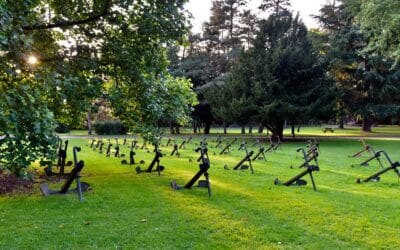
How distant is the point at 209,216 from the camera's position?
6844mm

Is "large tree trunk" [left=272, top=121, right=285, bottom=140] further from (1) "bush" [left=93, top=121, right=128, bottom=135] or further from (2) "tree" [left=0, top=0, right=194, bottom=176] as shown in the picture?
(2) "tree" [left=0, top=0, right=194, bottom=176]

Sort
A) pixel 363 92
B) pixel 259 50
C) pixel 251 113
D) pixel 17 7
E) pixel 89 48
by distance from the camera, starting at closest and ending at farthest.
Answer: pixel 17 7
pixel 89 48
pixel 251 113
pixel 259 50
pixel 363 92

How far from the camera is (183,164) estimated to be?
47.5 ft

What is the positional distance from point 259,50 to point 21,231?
1018 inches

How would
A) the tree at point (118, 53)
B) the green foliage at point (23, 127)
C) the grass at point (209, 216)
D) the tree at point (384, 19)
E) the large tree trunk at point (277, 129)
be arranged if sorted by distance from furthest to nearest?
the large tree trunk at point (277, 129) → the tree at point (384, 19) → the tree at point (118, 53) → the grass at point (209, 216) → the green foliage at point (23, 127)

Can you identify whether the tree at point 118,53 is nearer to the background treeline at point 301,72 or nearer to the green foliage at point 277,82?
the background treeline at point 301,72

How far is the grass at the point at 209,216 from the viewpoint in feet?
18.1

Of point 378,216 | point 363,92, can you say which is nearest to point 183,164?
point 378,216

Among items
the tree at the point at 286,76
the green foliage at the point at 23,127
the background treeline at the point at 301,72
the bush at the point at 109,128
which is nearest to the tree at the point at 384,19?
the background treeline at the point at 301,72

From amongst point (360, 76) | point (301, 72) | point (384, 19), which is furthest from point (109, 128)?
point (384, 19)

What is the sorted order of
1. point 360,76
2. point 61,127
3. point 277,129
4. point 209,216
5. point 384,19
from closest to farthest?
1. point 209,216
2. point 384,19
3. point 61,127
4. point 277,129
5. point 360,76

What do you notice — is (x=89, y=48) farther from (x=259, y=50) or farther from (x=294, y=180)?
(x=259, y=50)

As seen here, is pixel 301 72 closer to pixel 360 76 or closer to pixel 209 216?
pixel 360 76

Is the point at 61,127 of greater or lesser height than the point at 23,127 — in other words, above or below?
below
